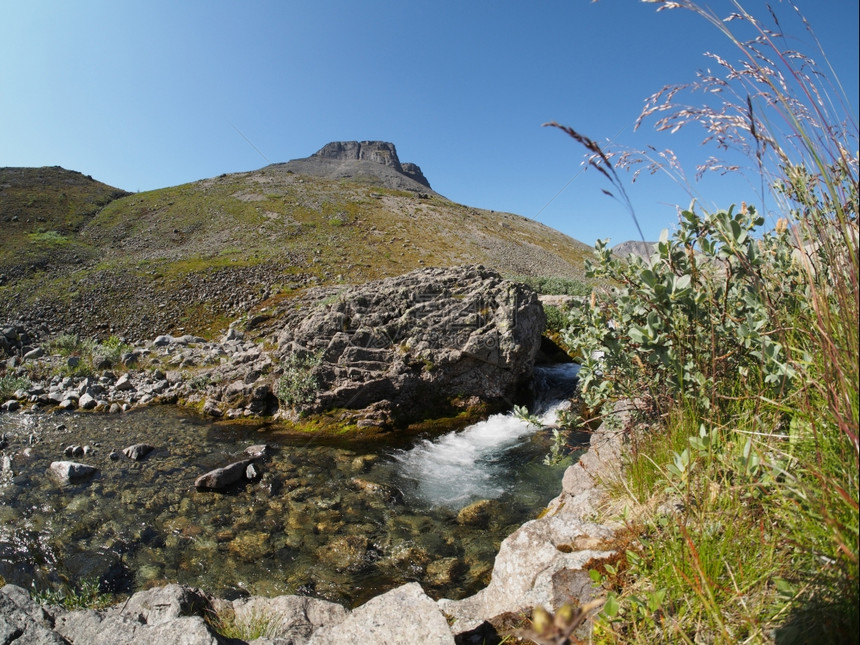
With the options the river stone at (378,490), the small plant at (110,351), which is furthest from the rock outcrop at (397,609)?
the small plant at (110,351)

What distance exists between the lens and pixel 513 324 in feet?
44.2

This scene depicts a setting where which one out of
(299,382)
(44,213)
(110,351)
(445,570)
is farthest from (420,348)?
(44,213)

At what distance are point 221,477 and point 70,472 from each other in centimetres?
311

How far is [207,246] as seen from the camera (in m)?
40.3

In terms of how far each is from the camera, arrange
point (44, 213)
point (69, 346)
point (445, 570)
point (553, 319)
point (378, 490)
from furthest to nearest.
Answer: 1. point (44, 213)
2. point (69, 346)
3. point (553, 319)
4. point (378, 490)
5. point (445, 570)

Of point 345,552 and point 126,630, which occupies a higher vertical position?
point 126,630

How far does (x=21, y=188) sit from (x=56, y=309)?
42.5m

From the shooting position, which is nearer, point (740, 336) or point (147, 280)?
point (740, 336)

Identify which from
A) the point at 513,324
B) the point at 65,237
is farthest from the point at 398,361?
the point at 65,237

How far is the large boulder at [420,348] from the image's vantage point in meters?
12.7

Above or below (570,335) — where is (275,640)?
below

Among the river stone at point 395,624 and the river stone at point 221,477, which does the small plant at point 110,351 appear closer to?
the river stone at point 221,477

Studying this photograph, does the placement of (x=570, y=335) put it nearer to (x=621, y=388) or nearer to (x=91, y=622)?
(x=621, y=388)

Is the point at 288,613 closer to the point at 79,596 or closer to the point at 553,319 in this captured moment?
the point at 79,596
